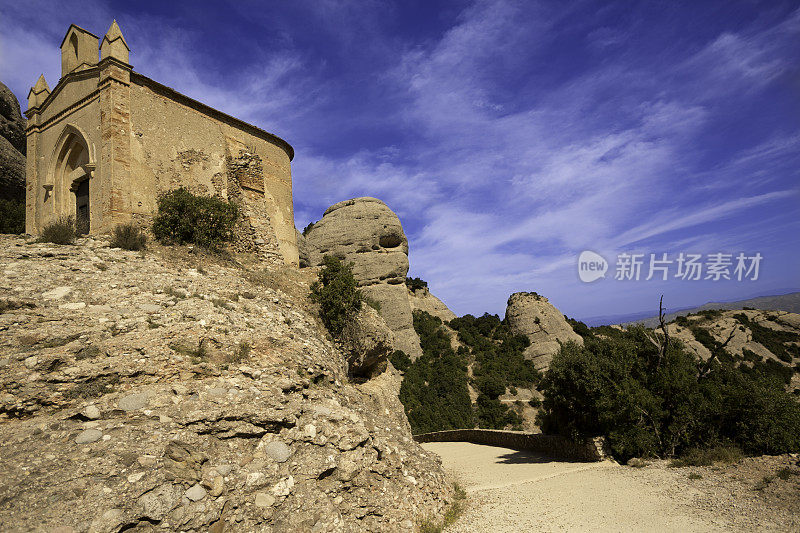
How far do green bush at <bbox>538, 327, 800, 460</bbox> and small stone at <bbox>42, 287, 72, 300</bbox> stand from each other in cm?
1414

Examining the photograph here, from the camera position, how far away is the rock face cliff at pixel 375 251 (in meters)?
34.6

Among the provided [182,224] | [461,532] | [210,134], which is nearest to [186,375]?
[461,532]

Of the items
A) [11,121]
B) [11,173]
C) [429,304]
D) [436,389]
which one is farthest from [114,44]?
[429,304]

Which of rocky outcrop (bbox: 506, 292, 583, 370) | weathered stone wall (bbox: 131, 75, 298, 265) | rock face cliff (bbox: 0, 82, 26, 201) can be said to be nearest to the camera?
weathered stone wall (bbox: 131, 75, 298, 265)

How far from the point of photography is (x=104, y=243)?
10953mm

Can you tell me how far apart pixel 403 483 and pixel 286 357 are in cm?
325

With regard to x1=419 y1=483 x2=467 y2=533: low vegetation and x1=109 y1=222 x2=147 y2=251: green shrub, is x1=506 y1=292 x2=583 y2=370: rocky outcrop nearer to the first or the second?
x1=419 y1=483 x2=467 y2=533: low vegetation

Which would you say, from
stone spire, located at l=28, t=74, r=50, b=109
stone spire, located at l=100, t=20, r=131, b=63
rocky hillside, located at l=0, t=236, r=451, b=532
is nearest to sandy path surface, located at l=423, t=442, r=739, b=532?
rocky hillside, located at l=0, t=236, r=451, b=532

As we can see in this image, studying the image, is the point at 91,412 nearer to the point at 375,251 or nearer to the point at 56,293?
the point at 56,293

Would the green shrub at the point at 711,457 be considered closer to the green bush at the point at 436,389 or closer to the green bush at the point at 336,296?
the green bush at the point at 336,296

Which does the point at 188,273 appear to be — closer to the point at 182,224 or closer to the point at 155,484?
the point at 182,224

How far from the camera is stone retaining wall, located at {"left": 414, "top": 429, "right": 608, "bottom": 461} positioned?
1399cm

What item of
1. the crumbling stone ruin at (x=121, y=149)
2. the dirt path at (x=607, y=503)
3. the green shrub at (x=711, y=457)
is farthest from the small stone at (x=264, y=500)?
the green shrub at (x=711, y=457)

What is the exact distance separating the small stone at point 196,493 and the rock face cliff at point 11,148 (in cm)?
2147
